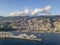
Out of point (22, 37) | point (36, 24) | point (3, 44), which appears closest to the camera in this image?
point (3, 44)

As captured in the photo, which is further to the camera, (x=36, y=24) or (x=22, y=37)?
(x=36, y=24)

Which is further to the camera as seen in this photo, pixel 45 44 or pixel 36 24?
pixel 36 24

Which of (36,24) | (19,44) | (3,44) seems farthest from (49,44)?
(36,24)

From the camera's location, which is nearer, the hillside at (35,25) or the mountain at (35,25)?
the hillside at (35,25)

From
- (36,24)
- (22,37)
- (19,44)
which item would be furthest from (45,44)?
(36,24)

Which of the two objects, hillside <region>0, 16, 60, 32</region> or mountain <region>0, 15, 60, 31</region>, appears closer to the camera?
hillside <region>0, 16, 60, 32</region>

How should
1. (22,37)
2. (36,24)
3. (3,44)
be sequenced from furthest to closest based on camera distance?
1. (36,24)
2. (22,37)
3. (3,44)

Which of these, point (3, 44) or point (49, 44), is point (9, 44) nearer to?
point (3, 44)

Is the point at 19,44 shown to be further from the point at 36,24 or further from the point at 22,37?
the point at 36,24
